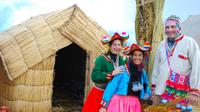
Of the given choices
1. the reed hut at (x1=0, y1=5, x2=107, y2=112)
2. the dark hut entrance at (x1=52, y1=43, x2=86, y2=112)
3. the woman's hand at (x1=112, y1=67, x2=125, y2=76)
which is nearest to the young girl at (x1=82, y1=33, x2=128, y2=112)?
the woman's hand at (x1=112, y1=67, x2=125, y2=76)

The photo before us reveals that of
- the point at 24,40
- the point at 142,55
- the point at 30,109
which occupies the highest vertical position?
the point at 24,40

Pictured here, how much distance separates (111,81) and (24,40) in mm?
3534

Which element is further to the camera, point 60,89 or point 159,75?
point 60,89

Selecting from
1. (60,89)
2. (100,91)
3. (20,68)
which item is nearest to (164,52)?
(100,91)

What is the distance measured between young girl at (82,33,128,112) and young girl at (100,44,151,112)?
240mm

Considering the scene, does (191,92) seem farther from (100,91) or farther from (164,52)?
(100,91)

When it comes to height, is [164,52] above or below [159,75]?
above

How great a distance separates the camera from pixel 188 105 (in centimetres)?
342

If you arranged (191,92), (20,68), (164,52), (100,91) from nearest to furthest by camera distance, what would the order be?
(191,92) < (164,52) < (100,91) < (20,68)

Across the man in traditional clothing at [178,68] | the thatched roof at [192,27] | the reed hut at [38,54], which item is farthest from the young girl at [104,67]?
the thatched roof at [192,27]

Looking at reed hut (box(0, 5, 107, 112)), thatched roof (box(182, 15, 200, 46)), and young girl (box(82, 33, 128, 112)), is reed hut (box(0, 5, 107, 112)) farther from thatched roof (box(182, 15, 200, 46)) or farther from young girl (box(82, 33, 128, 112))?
thatched roof (box(182, 15, 200, 46))

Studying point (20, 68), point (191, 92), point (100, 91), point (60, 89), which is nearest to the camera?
point (191, 92)

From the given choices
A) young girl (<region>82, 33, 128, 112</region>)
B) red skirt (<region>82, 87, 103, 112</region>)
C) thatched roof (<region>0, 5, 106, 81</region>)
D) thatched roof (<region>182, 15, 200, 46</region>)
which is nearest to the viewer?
young girl (<region>82, 33, 128, 112</region>)

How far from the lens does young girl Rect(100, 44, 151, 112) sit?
3639mm
